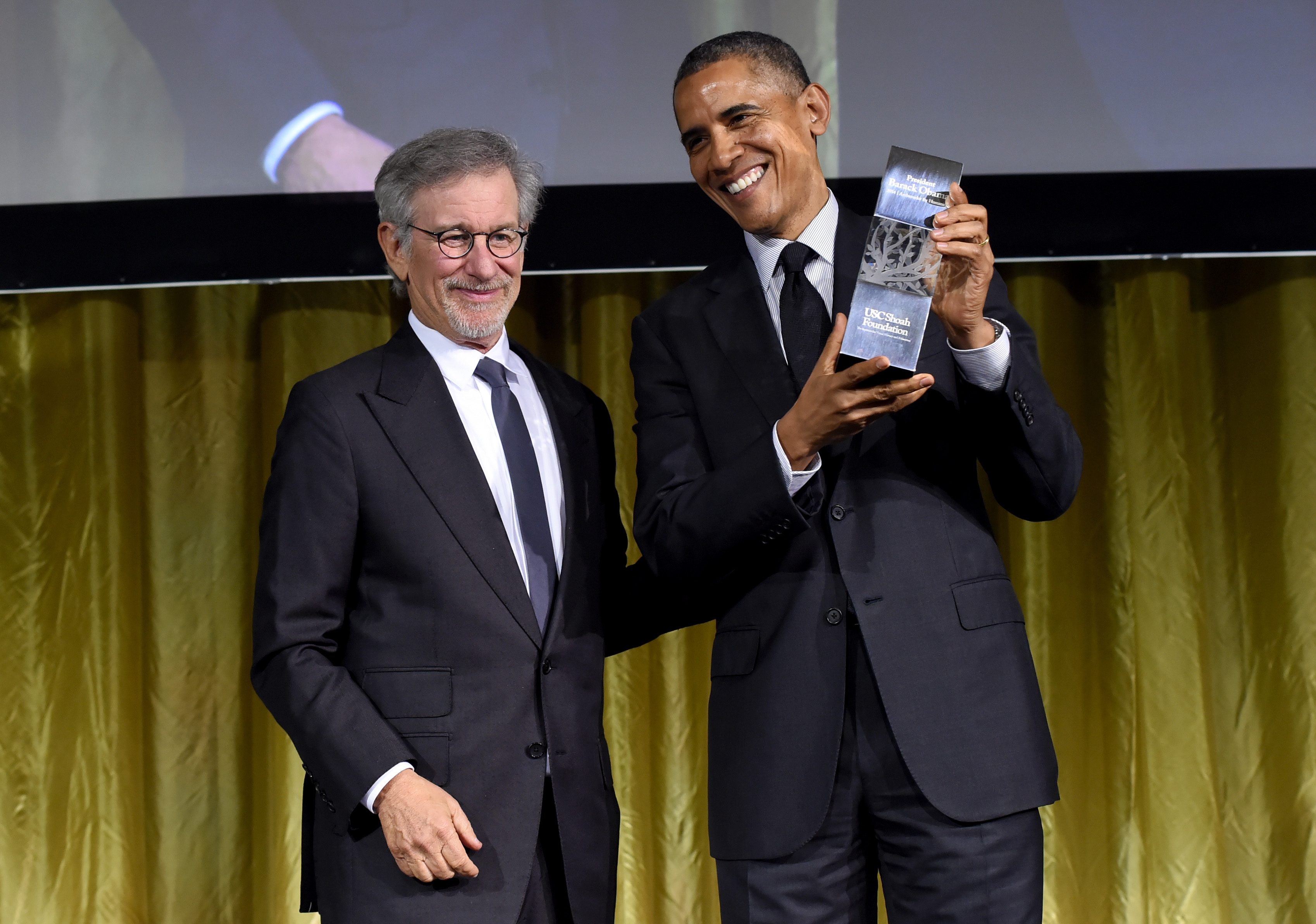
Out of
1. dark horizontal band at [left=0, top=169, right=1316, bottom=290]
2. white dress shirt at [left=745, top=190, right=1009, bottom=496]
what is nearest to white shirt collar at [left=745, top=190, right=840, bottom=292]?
white dress shirt at [left=745, top=190, right=1009, bottom=496]

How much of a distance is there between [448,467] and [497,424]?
11cm

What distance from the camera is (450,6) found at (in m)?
2.58

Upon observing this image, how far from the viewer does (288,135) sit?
257 centimetres

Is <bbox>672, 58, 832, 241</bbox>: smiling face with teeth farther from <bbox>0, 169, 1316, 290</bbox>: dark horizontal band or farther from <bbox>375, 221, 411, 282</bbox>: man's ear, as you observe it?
<bbox>0, 169, 1316, 290</bbox>: dark horizontal band

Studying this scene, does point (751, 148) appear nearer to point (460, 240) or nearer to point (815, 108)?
point (815, 108)

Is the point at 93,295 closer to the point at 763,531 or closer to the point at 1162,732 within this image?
the point at 763,531

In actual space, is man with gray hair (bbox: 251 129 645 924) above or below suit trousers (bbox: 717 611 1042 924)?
above

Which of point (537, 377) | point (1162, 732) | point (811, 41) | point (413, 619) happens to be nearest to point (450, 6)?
point (811, 41)

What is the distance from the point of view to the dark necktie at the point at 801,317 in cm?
141

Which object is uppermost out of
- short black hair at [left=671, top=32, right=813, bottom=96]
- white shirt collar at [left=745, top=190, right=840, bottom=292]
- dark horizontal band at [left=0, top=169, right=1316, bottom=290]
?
dark horizontal band at [left=0, top=169, right=1316, bottom=290]

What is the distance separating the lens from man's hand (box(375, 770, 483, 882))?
1.25m

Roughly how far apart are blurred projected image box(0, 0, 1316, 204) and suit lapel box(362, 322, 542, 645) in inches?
47.6

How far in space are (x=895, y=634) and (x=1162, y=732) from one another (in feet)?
5.51

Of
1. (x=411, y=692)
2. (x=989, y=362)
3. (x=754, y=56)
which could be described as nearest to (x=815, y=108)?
(x=754, y=56)
